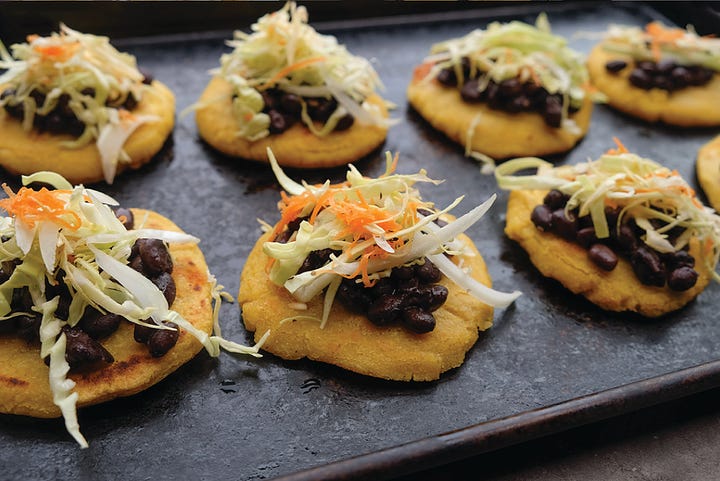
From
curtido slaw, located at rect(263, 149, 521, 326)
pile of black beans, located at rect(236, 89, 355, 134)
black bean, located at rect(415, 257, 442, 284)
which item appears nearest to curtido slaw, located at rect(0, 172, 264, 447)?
curtido slaw, located at rect(263, 149, 521, 326)

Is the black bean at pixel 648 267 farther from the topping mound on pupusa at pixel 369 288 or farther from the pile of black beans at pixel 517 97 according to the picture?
the pile of black beans at pixel 517 97

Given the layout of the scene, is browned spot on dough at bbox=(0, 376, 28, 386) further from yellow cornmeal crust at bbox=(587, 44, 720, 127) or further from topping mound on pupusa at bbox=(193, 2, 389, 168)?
yellow cornmeal crust at bbox=(587, 44, 720, 127)

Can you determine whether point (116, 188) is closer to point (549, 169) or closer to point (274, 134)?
point (274, 134)

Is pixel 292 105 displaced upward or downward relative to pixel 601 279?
upward

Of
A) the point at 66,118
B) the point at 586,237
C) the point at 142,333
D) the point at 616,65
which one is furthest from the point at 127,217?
the point at 616,65

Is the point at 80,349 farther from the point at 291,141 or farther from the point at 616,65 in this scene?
the point at 616,65
